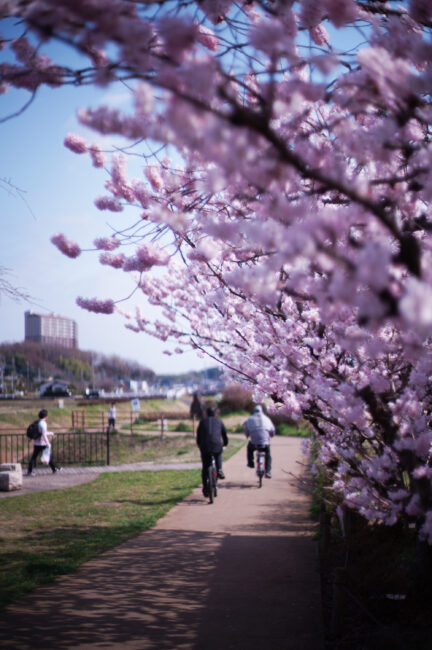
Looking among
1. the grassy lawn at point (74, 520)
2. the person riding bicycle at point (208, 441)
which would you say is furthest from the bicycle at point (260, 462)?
the person riding bicycle at point (208, 441)

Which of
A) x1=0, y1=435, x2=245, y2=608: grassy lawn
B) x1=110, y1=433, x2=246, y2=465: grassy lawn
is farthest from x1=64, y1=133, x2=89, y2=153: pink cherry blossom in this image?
x1=110, y1=433, x2=246, y2=465: grassy lawn

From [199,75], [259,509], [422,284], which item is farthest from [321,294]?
[259,509]

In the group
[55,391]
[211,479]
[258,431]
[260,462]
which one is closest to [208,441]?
[211,479]

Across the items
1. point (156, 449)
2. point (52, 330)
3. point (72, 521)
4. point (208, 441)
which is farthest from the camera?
point (52, 330)

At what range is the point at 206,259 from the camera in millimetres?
5008

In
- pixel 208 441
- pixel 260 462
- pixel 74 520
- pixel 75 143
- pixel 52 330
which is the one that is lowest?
pixel 74 520

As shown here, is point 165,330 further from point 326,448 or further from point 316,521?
point 316,521

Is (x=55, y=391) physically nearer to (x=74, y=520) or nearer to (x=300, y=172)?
(x=74, y=520)

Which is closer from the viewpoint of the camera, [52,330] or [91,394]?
[91,394]

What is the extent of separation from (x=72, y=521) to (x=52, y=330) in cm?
15066

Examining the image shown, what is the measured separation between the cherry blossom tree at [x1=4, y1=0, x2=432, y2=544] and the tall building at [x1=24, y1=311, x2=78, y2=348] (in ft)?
392

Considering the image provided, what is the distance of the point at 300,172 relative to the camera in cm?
218

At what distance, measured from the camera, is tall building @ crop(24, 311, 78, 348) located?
128525 mm

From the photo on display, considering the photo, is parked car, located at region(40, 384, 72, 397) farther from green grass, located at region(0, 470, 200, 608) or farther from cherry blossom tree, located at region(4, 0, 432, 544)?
cherry blossom tree, located at region(4, 0, 432, 544)
